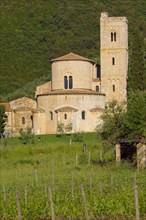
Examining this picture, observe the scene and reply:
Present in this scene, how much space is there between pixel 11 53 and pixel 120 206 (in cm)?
8544

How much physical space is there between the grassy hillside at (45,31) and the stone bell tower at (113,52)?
23496mm

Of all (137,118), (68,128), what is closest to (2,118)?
(68,128)

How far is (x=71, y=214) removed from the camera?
67.9ft

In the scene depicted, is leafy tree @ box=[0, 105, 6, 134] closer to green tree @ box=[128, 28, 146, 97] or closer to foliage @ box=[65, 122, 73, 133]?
foliage @ box=[65, 122, 73, 133]

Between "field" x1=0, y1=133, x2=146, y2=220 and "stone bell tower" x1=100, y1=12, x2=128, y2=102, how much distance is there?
1054 cm

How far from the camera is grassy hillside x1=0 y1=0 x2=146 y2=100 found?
334 ft

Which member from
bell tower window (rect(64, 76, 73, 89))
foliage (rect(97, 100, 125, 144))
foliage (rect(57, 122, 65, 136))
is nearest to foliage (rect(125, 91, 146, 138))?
foliage (rect(97, 100, 125, 144))

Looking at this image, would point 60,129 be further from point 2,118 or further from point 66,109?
point 2,118

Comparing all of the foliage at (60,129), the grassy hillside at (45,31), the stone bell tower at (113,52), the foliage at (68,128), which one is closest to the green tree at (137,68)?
the stone bell tower at (113,52)

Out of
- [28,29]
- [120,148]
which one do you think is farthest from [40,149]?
[28,29]

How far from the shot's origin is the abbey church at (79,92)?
66.9 metres

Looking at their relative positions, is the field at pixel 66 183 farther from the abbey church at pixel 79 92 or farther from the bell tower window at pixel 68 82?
the bell tower window at pixel 68 82

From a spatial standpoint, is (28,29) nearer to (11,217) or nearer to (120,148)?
(120,148)

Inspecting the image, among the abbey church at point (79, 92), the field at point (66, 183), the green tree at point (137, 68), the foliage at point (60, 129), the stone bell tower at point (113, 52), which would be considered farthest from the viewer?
the stone bell tower at point (113, 52)
